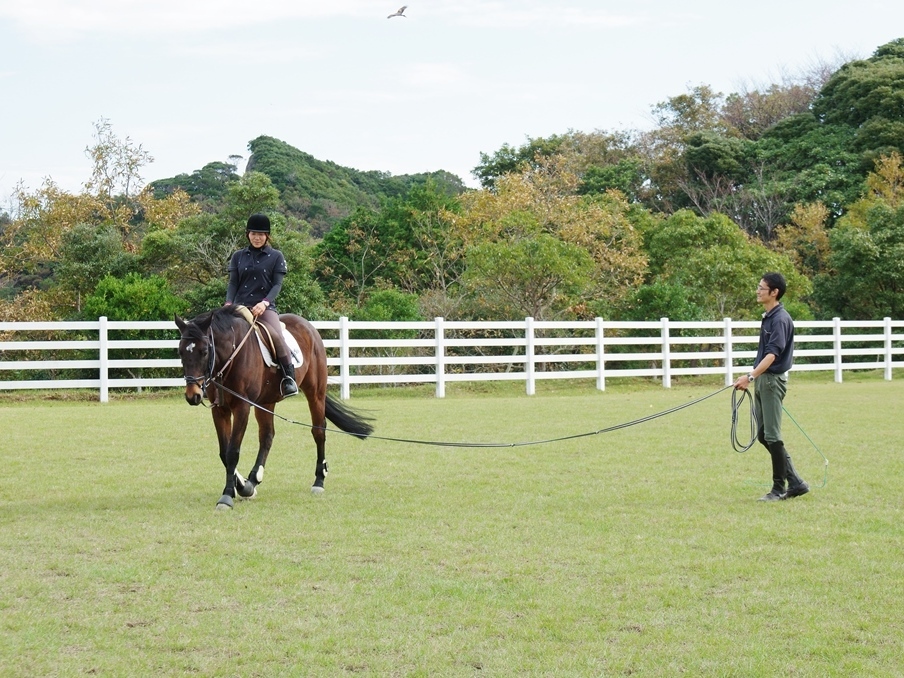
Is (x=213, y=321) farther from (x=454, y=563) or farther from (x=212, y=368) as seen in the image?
(x=454, y=563)

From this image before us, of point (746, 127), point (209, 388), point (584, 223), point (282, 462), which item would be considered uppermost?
point (746, 127)

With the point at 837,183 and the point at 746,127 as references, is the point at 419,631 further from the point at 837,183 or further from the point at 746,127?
the point at 746,127

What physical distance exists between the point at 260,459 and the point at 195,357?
1236mm

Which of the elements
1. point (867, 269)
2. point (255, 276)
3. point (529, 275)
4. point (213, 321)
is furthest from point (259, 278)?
point (867, 269)

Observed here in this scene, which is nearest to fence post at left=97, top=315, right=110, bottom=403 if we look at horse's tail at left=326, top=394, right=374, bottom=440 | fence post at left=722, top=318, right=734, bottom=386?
horse's tail at left=326, top=394, right=374, bottom=440

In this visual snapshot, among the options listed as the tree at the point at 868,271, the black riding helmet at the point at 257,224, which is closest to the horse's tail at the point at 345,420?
the black riding helmet at the point at 257,224

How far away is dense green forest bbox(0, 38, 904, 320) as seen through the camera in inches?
876

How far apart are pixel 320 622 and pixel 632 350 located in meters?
21.9

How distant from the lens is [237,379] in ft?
24.7

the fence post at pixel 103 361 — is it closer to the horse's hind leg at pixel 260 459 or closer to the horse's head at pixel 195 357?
the horse's hind leg at pixel 260 459

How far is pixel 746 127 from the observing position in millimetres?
46625

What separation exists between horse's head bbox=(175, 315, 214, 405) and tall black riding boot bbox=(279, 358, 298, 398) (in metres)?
0.86

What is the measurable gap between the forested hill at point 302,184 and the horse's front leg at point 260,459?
3319 cm

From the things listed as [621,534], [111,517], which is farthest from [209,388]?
[621,534]
